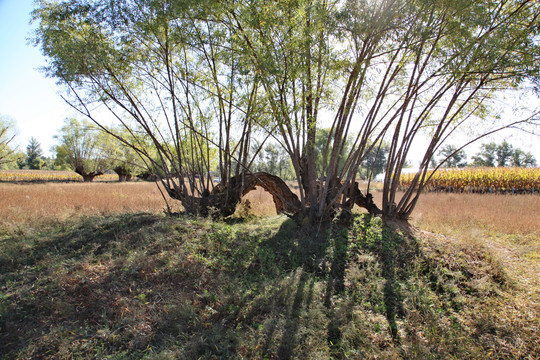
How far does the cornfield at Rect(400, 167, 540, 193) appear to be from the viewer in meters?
17.0

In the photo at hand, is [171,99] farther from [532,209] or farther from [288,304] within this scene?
[532,209]

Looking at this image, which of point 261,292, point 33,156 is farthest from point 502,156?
point 33,156

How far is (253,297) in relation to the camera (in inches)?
147

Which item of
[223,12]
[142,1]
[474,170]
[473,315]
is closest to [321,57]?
[223,12]

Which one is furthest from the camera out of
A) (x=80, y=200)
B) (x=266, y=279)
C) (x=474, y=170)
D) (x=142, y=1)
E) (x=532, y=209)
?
(x=474, y=170)

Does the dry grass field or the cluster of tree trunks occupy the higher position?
the cluster of tree trunks

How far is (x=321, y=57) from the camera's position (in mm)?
5098

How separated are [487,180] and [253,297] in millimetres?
20935

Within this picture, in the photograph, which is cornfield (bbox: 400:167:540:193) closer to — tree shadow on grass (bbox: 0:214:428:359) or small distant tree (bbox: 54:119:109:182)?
tree shadow on grass (bbox: 0:214:428:359)

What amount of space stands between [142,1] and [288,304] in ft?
18.6

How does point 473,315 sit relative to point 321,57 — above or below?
below

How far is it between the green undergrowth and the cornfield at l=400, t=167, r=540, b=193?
577 inches

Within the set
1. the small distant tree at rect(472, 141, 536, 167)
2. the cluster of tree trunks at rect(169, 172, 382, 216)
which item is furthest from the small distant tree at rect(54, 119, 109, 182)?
the small distant tree at rect(472, 141, 536, 167)

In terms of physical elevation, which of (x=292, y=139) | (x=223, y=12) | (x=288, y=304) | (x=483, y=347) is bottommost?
(x=483, y=347)
